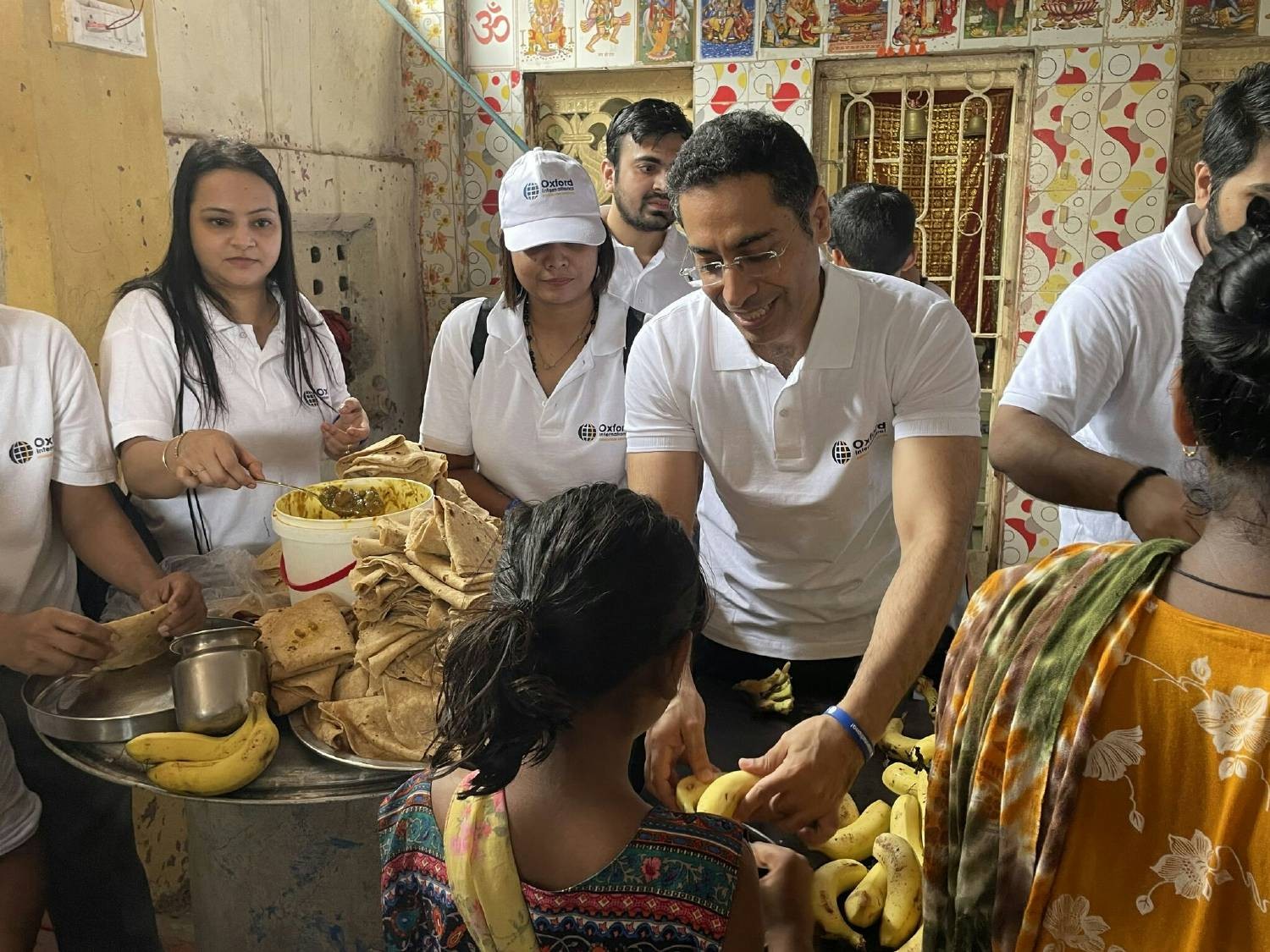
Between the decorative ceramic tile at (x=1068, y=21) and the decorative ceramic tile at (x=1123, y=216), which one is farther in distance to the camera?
the decorative ceramic tile at (x=1123, y=216)

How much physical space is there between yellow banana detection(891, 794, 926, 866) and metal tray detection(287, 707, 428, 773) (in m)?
0.72

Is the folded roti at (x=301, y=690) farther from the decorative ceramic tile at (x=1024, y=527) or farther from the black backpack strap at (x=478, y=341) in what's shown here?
the decorative ceramic tile at (x=1024, y=527)

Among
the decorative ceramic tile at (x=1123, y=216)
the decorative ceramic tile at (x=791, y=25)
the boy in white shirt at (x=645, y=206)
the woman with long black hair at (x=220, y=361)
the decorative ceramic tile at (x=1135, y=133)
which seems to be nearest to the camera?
the woman with long black hair at (x=220, y=361)

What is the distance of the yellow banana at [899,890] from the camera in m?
1.38

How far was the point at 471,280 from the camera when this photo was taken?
562 cm

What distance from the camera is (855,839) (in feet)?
4.94

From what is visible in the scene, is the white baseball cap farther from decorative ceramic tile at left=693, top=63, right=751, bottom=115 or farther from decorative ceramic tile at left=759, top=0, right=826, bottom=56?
decorative ceramic tile at left=759, top=0, right=826, bottom=56

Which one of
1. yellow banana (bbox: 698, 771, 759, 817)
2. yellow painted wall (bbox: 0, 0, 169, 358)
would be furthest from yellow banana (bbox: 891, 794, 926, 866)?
yellow painted wall (bbox: 0, 0, 169, 358)

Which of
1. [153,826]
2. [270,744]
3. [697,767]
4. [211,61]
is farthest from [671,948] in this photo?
[211,61]

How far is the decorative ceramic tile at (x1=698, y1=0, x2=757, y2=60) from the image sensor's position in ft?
16.6

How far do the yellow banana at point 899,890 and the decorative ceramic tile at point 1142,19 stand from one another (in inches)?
177

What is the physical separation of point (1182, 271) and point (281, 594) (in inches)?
74.6

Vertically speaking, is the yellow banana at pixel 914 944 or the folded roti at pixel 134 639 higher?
the folded roti at pixel 134 639

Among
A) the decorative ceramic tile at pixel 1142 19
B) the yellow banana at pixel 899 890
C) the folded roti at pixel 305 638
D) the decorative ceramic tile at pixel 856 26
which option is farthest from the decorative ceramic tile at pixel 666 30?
the yellow banana at pixel 899 890
